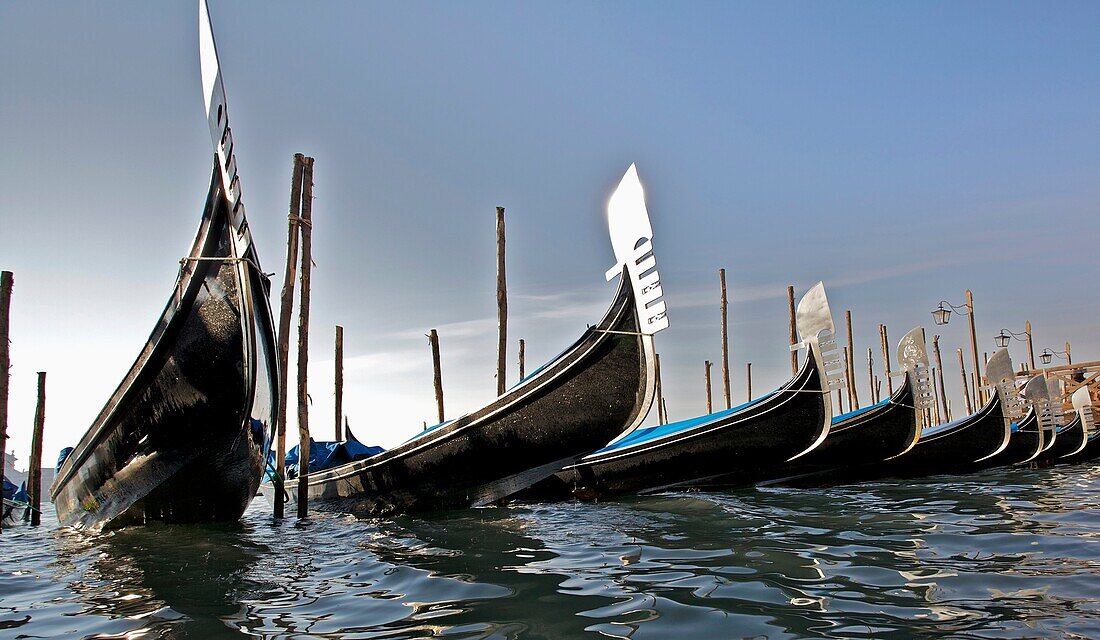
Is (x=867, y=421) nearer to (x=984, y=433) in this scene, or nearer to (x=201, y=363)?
(x=984, y=433)

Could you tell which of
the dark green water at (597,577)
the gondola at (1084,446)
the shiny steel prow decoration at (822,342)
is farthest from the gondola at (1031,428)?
the dark green water at (597,577)

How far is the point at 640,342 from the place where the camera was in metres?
5.85

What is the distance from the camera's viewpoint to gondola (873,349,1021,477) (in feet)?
34.3

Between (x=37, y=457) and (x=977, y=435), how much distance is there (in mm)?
11989

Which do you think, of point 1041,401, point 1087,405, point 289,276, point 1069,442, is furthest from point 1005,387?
point 289,276

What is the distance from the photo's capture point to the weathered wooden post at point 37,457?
8.80 meters

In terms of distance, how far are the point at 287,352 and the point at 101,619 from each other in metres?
4.63

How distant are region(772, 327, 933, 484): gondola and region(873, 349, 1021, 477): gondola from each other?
1.29 m

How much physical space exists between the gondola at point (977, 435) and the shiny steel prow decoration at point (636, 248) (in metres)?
6.46

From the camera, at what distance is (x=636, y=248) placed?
565cm

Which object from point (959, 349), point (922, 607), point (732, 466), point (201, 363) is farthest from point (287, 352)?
point (959, 349)

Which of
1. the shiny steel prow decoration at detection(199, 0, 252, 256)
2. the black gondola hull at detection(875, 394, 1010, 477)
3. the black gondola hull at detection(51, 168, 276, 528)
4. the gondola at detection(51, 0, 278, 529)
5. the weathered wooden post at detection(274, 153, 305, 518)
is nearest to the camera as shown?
the shiny steel prow decoration at detection(199, 0, 252, 256)

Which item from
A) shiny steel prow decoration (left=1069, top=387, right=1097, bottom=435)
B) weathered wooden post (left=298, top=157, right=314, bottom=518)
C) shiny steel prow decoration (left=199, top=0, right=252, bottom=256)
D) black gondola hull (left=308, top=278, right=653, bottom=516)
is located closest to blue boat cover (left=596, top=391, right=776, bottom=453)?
black gondola hull (left=308, top=278, right=653, bottom=516)

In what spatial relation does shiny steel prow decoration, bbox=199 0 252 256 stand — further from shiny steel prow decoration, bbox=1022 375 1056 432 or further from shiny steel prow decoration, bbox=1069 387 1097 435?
shiny steel prow decoration, bbox=1069 387 1097 435
